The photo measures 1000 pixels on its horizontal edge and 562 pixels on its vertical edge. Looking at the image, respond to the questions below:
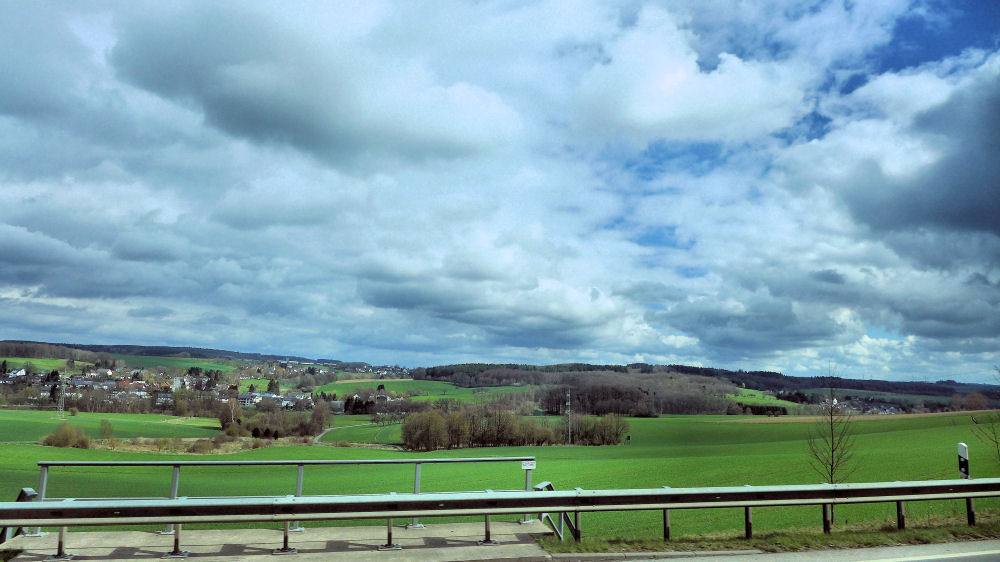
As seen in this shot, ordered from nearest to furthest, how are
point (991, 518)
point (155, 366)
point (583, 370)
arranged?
point (991, 518) < point (583, 370) < point (155, 366)

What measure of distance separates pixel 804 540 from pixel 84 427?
9692cm

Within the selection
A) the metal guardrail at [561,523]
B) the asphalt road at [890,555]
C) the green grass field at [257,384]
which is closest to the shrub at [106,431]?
the green grass field at [257,384]

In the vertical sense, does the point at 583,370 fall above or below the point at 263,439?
above

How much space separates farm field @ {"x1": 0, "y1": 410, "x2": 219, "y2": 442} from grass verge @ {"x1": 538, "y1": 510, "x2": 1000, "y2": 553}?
274 feet

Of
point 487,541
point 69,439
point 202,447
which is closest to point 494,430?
point 202,447

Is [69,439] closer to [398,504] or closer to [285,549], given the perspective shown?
[285,549]

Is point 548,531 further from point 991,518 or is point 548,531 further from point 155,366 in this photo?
point 155,366

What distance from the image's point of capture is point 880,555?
348 inches

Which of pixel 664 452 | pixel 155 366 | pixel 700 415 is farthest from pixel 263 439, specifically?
pixel 155 366

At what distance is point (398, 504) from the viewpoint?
26.6 ft

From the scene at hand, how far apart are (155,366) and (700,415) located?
525 feet

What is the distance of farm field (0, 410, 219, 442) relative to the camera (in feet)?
255

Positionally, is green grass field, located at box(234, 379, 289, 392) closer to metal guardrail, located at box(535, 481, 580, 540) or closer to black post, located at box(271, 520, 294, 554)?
metal guardrail, located at box(535, 481, 580, 540)

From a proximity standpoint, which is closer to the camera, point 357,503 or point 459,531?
point 357,503
